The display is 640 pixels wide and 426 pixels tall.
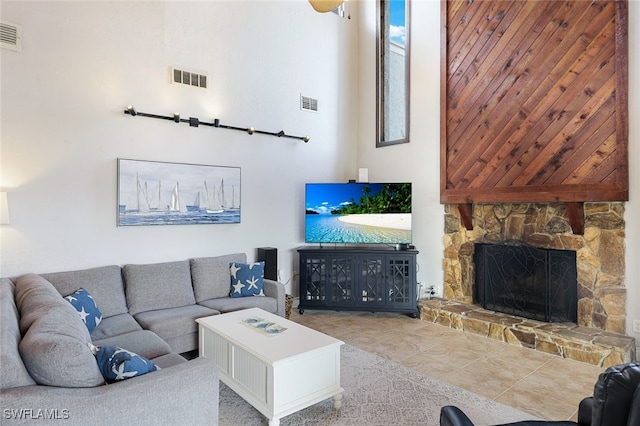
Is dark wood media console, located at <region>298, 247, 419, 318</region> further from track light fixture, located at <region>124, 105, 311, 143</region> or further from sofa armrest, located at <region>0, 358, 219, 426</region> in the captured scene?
sofa armrest, located at <region>0, 358, 219, 426</region>

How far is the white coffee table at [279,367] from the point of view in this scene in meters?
2.25

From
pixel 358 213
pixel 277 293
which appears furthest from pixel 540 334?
pixel 277 293

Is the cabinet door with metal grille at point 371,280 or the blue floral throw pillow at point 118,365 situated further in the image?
the cabinet door with metal grille at point 371,280

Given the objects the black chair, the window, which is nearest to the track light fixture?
the window

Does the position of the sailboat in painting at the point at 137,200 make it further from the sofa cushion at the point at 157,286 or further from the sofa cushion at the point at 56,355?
the sofa cushion at the point at 56,355

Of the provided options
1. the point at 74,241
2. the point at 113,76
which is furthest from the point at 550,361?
the point at 113,76

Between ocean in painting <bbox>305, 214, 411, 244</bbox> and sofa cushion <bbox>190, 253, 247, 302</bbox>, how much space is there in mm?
1208

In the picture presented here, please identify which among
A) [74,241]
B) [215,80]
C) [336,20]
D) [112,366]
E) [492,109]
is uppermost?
[336,20]

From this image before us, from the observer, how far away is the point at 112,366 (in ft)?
5.51

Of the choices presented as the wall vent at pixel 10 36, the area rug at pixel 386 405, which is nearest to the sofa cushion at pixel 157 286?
the area rug at pixel 386 405

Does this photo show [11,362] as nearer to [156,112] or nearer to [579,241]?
[156,112]

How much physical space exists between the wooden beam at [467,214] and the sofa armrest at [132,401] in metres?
3.58

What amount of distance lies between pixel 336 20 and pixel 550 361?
5.06m

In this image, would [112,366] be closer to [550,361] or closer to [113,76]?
[113,76]
